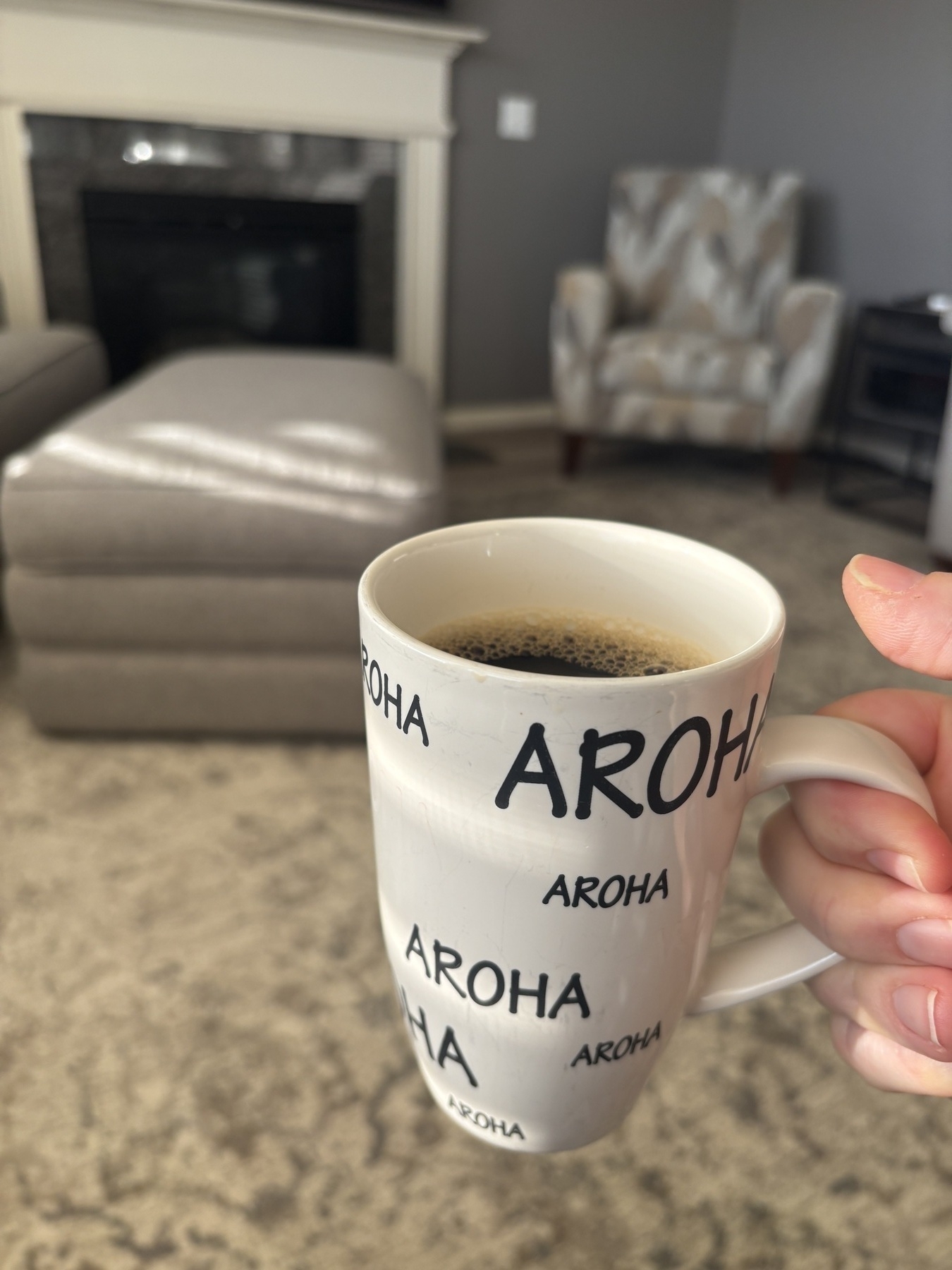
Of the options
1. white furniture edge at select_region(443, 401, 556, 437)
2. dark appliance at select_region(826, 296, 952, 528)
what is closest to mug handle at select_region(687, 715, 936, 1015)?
dark appliance at select_region(826, 296, 952, 528)

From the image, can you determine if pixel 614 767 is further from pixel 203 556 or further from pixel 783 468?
pixel 783 468

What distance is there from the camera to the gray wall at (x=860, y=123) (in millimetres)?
2797

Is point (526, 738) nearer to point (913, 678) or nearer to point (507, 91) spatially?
point (913, 678)

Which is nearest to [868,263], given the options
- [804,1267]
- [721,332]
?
[721,332]

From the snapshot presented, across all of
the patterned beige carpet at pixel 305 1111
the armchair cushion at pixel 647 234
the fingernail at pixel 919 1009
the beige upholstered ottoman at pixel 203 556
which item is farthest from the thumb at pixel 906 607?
the armchair cushion at pixel 647 234

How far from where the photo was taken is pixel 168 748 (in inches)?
53.1

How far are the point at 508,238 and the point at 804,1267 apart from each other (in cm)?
329

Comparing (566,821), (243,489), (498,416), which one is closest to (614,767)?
(566,821)

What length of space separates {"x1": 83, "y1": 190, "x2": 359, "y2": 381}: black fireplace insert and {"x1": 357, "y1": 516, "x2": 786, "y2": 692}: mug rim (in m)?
3.02

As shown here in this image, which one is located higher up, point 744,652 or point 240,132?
point 240,132

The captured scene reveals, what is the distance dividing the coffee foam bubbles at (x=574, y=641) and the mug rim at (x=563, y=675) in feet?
0.07

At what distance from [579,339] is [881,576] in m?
2.65

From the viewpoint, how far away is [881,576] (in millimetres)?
256

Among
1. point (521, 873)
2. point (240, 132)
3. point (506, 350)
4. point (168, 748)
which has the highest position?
point (240, 132)
